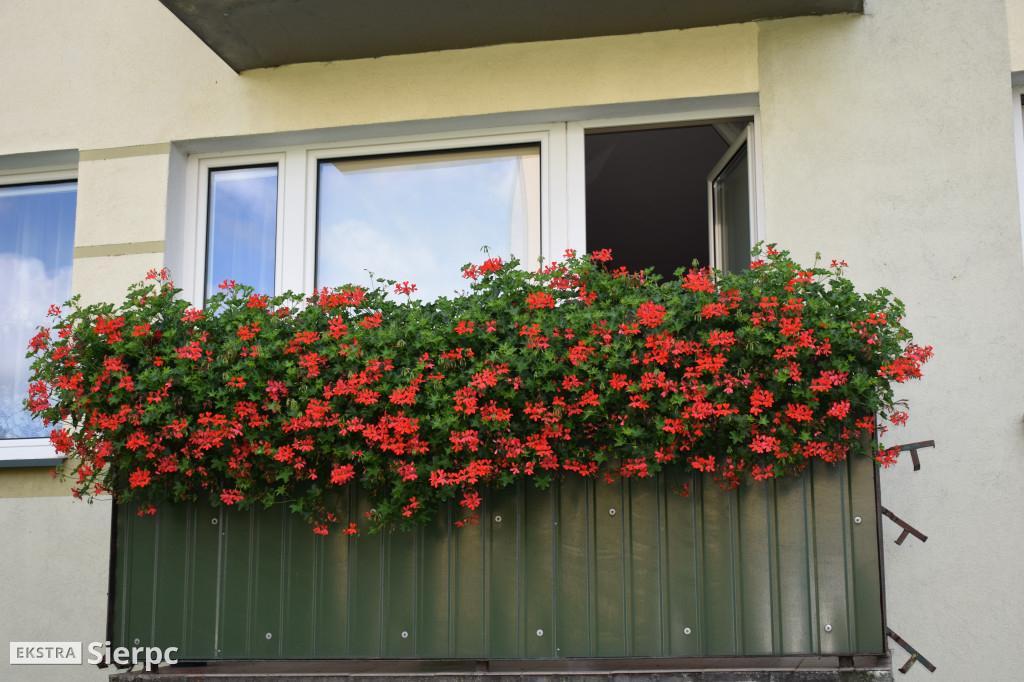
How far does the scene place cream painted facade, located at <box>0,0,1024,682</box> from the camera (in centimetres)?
397

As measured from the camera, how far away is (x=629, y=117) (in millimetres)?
4703

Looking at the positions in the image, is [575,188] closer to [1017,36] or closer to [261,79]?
[261,79]

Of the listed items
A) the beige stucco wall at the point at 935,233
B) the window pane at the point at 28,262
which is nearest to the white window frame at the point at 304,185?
the window pane at the point at 28,262

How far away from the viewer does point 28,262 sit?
5.35 metres

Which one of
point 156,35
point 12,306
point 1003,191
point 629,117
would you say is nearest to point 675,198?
point 629,117

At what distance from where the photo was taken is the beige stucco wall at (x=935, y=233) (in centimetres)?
392

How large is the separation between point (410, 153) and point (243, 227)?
1014mm

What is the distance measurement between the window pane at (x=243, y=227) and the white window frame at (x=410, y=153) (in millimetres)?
53

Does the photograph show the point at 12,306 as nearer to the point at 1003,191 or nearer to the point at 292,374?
the point at 292,374

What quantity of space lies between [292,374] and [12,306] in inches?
110

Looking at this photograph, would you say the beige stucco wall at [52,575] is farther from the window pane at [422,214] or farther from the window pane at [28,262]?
the window pane at [422,214]

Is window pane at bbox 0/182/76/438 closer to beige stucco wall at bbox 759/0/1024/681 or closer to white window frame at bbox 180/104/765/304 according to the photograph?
white window frame at bbox 180/104/765/304

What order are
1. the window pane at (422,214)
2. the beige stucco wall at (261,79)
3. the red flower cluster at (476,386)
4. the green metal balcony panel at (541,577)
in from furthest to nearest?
the window pane at (422,214) < the beige stucco wall at (261,79) < the green metal balcony panel at (541,577) < the red flower cluster at (476,386)

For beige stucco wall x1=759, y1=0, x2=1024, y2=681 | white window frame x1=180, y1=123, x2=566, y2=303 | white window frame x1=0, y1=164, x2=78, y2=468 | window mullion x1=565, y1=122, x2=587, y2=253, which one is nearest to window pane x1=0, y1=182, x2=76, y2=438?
white window frame x1=0, y1=164, x2=78, y2=468
